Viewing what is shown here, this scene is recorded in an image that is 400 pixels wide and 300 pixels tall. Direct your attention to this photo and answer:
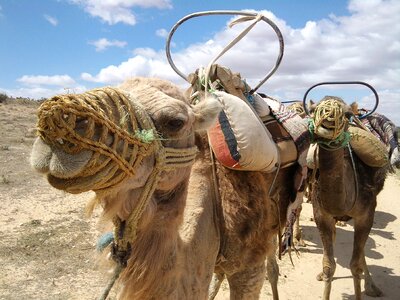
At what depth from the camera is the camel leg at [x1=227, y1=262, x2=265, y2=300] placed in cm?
262

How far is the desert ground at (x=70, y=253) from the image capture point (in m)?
4.67

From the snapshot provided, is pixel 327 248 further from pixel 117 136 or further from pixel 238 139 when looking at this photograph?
pixel 117 136

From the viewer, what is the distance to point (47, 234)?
6016 mm

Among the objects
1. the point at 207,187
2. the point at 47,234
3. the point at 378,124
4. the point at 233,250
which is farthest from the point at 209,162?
the point at 378,124

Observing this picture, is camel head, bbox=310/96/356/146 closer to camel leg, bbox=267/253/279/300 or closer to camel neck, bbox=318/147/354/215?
camel neck, bbox=318/147/354/215

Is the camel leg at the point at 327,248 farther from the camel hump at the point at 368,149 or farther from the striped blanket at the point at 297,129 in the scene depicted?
the striped blanket at the point at 297,129

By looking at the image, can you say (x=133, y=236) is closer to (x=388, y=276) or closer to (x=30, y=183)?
(x=388, y=276)

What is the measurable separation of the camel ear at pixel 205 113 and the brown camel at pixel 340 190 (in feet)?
5.48

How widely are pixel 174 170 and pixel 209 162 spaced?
0.78 meters

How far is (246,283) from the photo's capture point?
2611mm

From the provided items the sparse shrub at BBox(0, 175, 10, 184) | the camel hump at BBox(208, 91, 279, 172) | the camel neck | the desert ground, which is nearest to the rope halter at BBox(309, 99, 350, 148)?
the camel neck

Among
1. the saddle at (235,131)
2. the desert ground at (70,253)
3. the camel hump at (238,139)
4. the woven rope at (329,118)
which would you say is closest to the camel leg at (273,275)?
the desert ground at (70,253)

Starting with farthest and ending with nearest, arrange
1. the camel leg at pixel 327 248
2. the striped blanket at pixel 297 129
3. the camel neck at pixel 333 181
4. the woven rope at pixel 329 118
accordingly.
Result: the camel leg at pixel 327 248 < the camel neck at pixel 333 181 < the woven rope at pixel 329 118 < the striped blanket at pixel 297 129

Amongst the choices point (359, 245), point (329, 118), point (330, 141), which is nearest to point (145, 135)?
point (329, 118)
